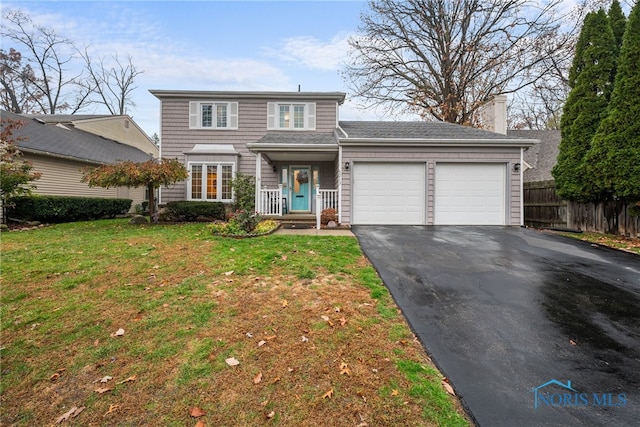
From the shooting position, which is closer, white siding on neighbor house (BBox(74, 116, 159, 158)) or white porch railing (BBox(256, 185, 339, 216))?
white porch railing (BBox(256, 185, 339, 216))

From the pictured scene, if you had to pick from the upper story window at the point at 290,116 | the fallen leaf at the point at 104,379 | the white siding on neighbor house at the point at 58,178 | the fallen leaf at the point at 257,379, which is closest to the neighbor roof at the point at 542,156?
the upper story window at the point at 290,116

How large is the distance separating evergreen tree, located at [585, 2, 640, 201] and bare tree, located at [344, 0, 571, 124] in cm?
952

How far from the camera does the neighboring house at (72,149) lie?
12219 mm

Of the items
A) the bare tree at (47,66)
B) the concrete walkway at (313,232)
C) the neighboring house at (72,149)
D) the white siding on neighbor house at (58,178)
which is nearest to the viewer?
the concrete walkway at (313,232)

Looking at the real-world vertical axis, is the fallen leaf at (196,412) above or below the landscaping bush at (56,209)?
below

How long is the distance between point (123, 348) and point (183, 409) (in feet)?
3.89

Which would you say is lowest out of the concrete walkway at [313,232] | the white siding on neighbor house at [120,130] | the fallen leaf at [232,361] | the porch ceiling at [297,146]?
the fallen leaf at [232,361]

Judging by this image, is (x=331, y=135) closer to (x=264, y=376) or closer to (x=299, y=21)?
(x=299, y=21)

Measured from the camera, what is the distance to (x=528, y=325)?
10.5 feet

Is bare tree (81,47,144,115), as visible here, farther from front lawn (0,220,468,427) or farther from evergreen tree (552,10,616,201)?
evergreen tree (552,10,616,201)

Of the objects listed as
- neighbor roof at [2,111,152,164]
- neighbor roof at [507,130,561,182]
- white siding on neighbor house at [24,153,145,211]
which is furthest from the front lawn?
neighbor roof at [507,130,561,182]

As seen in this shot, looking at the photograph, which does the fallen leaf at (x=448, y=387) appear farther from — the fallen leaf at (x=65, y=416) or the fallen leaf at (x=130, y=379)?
the fallen leaf at (x=65, y=416)

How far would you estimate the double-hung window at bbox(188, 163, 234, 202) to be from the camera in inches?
492

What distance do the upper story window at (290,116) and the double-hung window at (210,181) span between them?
2813 millimetres
